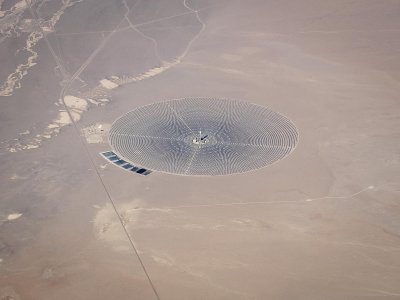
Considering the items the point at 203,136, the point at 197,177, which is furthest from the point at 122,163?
the point at 203,136

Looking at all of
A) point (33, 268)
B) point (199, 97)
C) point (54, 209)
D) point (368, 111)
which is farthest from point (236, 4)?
point (33, 268)

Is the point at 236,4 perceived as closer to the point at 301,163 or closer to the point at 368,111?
the point at 368,111

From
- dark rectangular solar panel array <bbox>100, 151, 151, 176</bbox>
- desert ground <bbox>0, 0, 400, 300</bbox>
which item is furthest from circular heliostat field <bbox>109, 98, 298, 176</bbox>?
desert ground <bbox>0, 0, 400, 300</bbox>

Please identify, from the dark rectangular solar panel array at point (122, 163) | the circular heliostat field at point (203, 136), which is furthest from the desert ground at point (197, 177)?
the circular heliostat field at point (203, 136)

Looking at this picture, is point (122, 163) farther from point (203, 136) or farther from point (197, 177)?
point (203, 136)

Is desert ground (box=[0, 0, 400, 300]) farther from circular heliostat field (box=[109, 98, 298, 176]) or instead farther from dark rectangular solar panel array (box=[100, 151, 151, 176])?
circular heliostat field (box=[109, 98, 298, 176])

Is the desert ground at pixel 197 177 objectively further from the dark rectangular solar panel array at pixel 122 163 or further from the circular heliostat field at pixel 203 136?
the circular heliostat field at pixel 203 136
